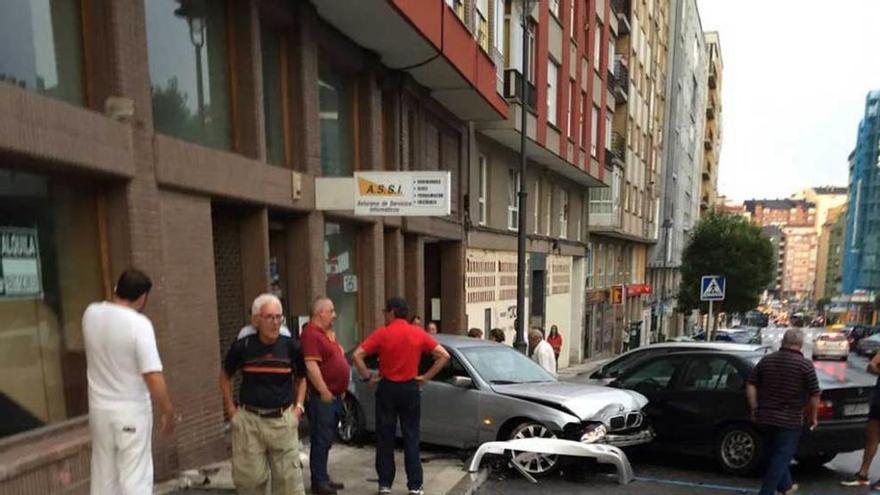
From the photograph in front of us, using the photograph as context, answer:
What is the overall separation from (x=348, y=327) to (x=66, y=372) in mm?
5722

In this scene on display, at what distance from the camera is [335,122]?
33.4ft

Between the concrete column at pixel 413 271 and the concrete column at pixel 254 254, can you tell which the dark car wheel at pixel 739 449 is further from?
the concrete column at pixel 413 271

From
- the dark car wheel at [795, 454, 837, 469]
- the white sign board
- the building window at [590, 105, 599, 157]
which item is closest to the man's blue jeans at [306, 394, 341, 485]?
the white sign board

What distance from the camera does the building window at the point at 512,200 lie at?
19406mm

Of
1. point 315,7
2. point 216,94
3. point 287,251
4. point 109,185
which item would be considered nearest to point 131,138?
point 109,185

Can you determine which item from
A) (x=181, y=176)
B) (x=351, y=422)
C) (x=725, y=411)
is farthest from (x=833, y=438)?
(x=181, y=176)

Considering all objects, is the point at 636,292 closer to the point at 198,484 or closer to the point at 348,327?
the point at 348,327

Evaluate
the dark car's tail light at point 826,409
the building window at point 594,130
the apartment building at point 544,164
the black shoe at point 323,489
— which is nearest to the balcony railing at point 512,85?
the apartment building at point 544,164

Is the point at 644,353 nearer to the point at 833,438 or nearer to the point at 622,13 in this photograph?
the point at 833,438

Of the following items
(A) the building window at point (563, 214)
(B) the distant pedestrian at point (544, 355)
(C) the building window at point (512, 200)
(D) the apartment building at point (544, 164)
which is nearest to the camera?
(B) the distant pedestrian at point (544, 355)

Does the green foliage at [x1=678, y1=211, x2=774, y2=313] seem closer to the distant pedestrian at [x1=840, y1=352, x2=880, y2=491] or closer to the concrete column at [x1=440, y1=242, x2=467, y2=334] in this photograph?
the concrete column at [x1=440, y1=242, x2=467, y2=334]

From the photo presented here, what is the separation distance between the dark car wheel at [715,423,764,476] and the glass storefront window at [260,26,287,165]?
662 cm

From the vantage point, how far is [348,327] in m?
10.7

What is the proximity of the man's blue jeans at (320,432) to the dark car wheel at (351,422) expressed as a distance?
247 cm
